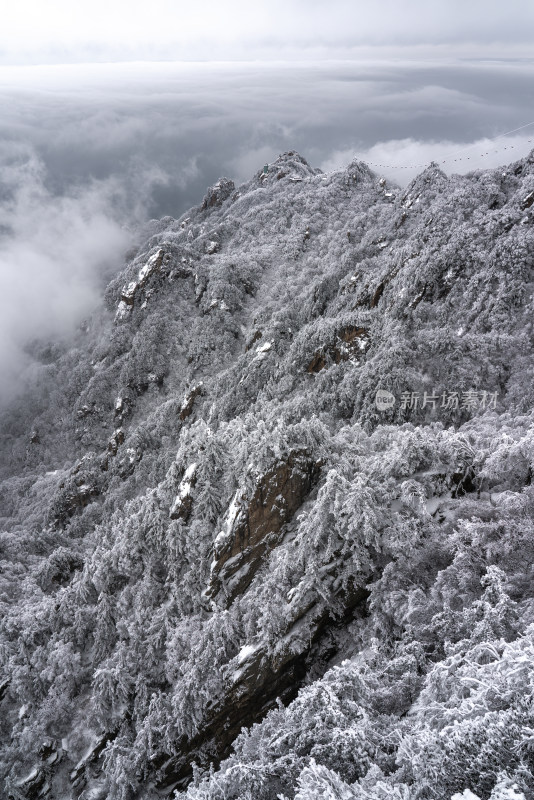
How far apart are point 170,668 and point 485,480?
67.7 ft

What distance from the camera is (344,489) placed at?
70.6 ft

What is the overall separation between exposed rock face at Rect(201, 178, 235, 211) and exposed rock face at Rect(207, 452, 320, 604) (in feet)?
553

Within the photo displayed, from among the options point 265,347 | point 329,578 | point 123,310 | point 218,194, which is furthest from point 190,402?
point 218,194

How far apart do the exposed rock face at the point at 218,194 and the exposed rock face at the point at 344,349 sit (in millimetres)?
136431

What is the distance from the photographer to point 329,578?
66.5ft

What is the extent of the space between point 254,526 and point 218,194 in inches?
6838

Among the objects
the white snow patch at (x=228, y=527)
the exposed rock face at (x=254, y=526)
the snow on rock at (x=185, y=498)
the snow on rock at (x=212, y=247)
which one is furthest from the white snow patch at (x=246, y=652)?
the snow on rock at (x=212, y=247)

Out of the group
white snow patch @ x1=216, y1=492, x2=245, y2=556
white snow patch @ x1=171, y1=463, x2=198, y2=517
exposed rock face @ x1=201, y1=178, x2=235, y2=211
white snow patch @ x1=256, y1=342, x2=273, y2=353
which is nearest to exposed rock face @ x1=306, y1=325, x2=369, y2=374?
white snow patch @ x1=256, y1=342, x2=273, y2=353

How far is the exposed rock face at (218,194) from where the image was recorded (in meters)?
168

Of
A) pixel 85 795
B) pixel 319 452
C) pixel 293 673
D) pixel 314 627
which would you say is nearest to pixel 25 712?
pixel 85 795

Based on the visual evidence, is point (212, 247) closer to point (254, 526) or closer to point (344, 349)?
point (344, 349)

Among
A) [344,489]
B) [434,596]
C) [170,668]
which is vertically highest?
[344,489]

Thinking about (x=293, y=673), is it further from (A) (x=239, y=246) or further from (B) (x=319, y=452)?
(A) (x=239, y=246)

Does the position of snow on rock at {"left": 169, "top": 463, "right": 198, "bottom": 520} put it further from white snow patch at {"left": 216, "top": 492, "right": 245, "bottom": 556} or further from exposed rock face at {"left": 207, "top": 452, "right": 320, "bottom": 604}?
exposed rock face at {"left": 207, "top": 452, "right": 320, "bottom": 604}
